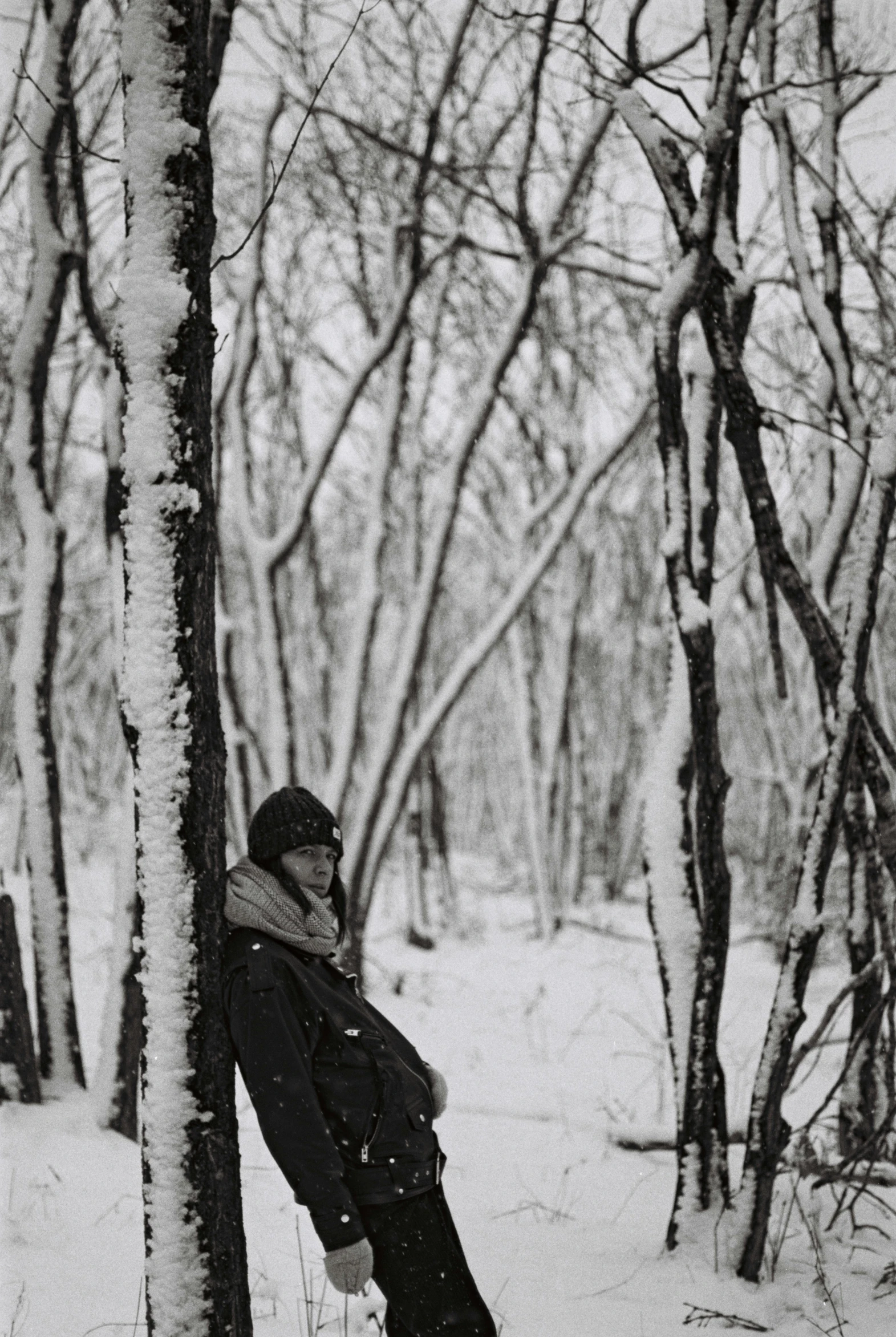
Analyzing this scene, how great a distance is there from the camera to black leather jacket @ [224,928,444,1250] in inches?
73.8

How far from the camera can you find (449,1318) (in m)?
2.06

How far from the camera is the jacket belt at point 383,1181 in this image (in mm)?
2010

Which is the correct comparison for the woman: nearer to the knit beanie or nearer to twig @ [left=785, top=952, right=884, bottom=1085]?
the knit beanie

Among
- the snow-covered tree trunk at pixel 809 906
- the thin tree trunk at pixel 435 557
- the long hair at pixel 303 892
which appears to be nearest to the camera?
the long hair at pixel 303 892

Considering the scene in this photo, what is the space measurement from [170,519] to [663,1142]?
3.69 metres

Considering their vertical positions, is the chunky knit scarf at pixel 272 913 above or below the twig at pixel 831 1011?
above

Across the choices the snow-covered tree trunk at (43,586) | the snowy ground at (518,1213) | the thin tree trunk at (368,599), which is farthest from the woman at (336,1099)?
the thin tree trunk at (368,599)

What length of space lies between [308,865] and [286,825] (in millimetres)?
93

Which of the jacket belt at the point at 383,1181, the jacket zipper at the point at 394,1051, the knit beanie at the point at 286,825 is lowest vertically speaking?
the jacket belt at the point at 383,1181

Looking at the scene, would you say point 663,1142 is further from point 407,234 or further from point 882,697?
point 407,234

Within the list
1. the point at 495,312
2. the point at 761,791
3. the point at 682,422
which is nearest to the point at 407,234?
the point at 495,312

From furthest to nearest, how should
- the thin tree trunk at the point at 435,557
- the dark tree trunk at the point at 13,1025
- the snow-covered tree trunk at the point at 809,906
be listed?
the thin tree trunk at the point at 435,557
the dark tree trunk at the point at 13,1025
the snow-covered tree trunk at the point at 809,906

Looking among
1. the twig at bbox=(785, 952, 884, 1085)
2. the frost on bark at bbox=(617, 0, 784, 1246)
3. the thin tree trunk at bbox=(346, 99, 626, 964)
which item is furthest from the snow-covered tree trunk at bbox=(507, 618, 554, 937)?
the twig at bbox=(785, 952, 884, 1085)

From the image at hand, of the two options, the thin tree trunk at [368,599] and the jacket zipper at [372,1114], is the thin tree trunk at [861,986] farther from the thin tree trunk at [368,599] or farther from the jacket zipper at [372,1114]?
the thin tree trunk at [368,599]
